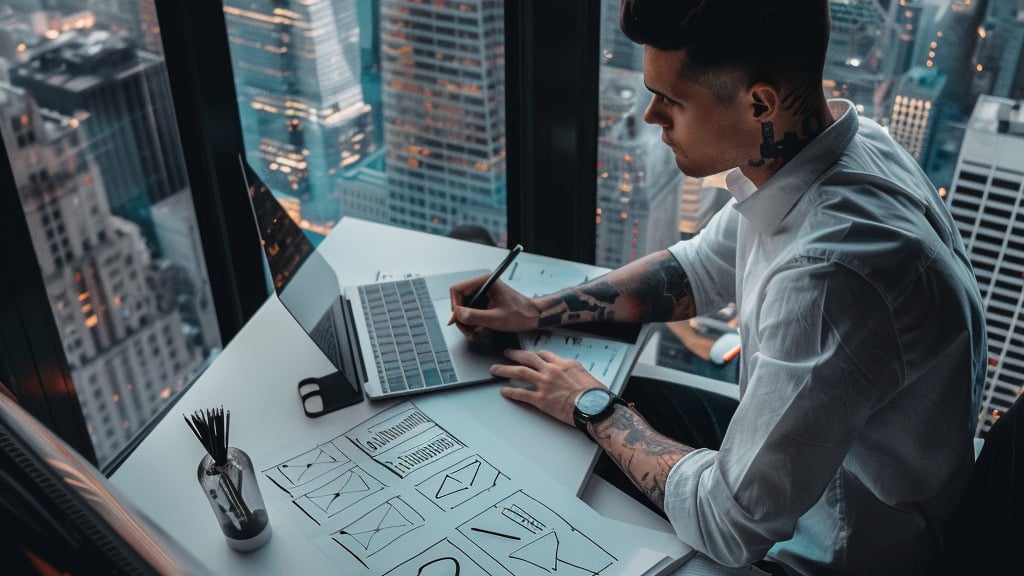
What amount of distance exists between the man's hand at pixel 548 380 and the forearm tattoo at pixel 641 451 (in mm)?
67

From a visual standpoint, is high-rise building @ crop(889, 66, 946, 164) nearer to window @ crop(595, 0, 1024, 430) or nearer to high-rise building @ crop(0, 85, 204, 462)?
window @ crop(595, 0, 1024, 430)

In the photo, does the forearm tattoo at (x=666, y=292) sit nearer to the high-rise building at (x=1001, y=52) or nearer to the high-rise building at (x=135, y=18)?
the high-rise building at (x=1001, y=52)

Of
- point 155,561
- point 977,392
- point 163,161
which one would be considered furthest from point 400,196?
point 155,561

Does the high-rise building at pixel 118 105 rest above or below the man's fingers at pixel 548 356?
above

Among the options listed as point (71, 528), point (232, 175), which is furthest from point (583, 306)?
point (71, 528)

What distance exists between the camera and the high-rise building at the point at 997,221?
172cm

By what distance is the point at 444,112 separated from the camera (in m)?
2.12

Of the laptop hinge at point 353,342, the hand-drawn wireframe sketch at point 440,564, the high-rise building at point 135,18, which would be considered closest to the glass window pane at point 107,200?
the high-rise building at point 135,18

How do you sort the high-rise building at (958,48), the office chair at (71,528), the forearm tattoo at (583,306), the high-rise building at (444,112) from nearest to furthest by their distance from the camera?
the office chair at (71,528) < the forearm tattoo at (583,306) < the high-rise building at (958,48) < the high-rise building at (444,112)

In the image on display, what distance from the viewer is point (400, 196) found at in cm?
221

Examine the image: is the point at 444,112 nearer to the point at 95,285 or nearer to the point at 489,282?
the point at 489,282

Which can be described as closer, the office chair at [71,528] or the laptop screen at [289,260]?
the office chair at [71,528]

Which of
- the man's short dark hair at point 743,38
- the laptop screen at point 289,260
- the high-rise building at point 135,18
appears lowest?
the laptop screen at point 289,260

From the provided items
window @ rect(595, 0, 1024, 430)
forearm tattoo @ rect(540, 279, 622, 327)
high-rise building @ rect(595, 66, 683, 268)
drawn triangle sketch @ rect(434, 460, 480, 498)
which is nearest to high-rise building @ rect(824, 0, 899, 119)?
window @ rect(595, 0, 1024, 430)
